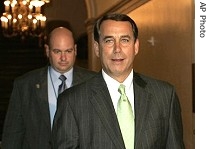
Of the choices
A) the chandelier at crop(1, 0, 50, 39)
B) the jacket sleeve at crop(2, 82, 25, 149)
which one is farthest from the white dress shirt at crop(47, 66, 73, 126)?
the chandelier at crop(1, 0, 50, 39)

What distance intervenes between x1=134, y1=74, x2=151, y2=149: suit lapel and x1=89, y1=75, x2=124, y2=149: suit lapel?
0.28 ft

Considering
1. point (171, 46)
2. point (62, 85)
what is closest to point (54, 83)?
point (62, 85)

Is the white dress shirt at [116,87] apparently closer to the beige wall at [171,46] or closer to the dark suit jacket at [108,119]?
the dark suit jacket at [108,119]

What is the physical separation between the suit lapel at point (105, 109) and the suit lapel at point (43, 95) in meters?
1.27

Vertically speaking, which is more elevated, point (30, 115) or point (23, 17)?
point (23, 17)

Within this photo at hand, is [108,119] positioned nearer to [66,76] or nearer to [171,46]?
[66,76]

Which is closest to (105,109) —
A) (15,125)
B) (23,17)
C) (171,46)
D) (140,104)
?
(140,104)

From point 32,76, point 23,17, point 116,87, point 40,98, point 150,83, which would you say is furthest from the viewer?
point 23,17

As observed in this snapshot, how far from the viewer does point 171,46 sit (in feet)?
17.9

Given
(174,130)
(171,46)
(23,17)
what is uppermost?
(23,17)

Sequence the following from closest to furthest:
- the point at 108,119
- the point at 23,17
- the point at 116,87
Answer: the point at 108,119, the point at 116,87, the point at 23,17

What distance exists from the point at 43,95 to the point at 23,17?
353 inches

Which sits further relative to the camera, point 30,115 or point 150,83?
point 30,115

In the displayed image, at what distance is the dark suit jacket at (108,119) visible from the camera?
76.7 inches
